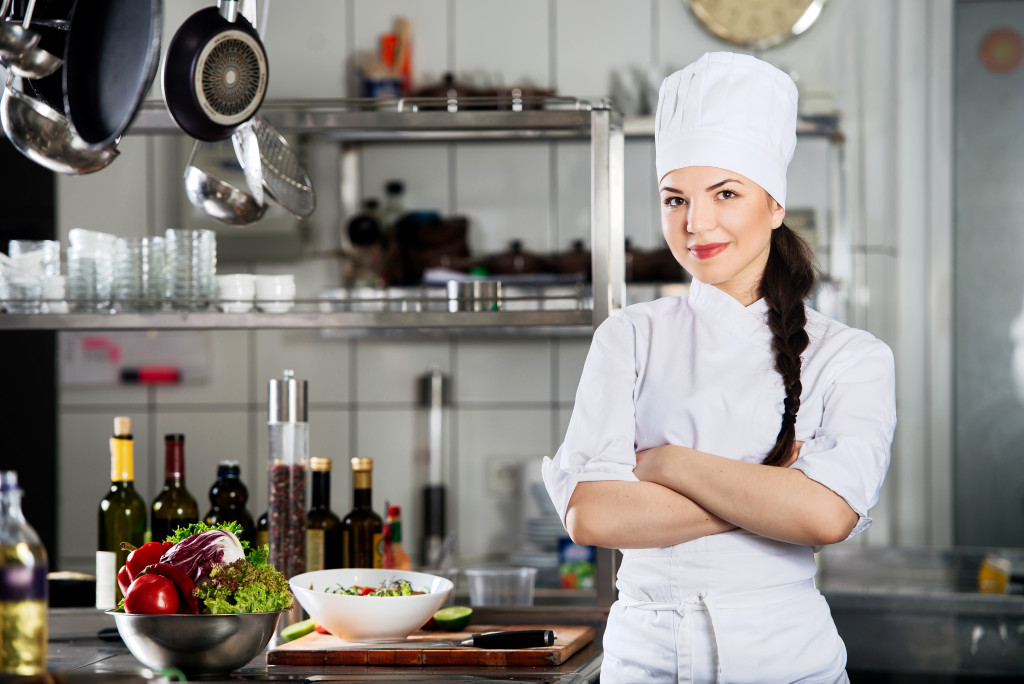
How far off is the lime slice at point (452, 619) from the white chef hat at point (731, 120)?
2.11 ft

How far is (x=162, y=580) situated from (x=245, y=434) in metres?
2.05

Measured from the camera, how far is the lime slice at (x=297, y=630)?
147cm

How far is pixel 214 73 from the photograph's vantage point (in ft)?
4.30

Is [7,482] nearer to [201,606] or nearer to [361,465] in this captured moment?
[201,606]

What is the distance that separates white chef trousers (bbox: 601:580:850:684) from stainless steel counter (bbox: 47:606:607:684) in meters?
0.11

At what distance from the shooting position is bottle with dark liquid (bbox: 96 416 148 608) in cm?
162

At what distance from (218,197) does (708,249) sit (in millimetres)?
808

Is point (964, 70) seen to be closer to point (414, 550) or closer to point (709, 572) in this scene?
point (414, 550)

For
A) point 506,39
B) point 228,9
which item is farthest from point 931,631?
point 506,39

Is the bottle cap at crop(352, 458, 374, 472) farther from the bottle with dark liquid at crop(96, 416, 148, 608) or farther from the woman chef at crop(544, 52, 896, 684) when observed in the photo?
the woman chef at crop(544, 52, 896, 684)

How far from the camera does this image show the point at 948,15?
10.5 ft

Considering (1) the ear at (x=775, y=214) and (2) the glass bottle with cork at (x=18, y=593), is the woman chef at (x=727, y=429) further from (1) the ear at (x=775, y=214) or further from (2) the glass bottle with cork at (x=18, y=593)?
(2) the glass bottle with cork at (x=18, y=593)

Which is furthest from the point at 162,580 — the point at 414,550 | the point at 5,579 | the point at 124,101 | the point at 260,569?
the point at 414,550

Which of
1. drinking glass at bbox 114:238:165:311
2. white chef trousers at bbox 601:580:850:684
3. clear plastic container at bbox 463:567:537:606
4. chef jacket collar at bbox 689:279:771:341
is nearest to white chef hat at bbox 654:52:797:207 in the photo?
chef jacket collar at bbox 689:279:771:341
